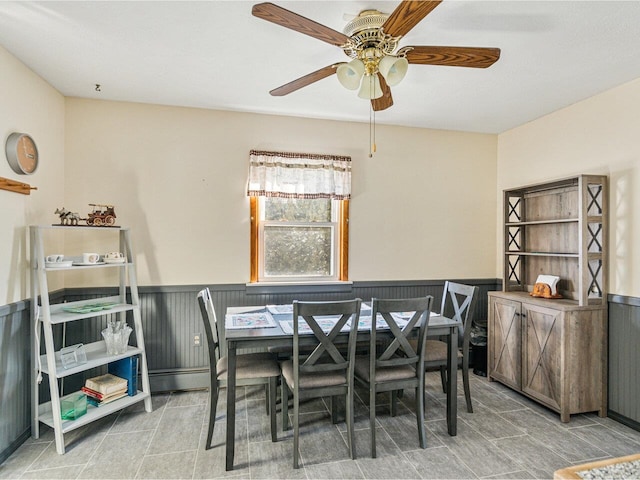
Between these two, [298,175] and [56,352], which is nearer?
[56,352]

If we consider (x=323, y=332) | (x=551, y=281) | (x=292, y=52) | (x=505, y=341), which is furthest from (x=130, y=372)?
(x=551, y=281)

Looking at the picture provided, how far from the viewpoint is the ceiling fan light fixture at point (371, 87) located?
2.03 metres

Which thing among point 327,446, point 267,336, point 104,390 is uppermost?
point 267,336

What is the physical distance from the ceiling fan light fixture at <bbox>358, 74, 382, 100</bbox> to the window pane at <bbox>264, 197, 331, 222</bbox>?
5.27 ft

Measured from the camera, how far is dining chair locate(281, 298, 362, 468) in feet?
7.16

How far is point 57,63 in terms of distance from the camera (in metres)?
2.53

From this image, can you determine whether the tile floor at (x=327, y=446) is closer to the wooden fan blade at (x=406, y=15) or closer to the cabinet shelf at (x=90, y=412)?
the cabinet shelf at (x=90, y=412)

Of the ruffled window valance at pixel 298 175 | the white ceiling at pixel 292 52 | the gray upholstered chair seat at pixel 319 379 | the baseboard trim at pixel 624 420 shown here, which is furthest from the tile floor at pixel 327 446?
the white ceiling at pixel 292 52

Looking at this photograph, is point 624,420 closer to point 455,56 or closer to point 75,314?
point 455,56

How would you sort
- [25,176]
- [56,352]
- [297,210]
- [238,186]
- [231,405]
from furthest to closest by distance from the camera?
[297,210]
[238,186]
[56,352]
[25,176]
[231,405]

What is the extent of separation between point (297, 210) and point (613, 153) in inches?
106

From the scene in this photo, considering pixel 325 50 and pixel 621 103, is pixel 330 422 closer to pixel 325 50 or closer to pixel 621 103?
pixel 325 50

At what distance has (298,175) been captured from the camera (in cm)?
352

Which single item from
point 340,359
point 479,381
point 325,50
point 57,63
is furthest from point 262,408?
point 57,63
